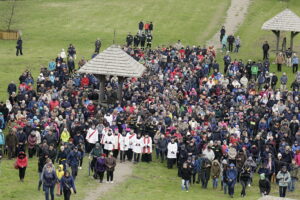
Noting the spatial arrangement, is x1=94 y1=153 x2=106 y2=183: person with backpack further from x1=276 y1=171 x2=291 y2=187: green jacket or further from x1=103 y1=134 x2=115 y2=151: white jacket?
x1=276 y1=171 x2=291 y2=187: green jacket

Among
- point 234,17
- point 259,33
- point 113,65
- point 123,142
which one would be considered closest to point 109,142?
point 123,142

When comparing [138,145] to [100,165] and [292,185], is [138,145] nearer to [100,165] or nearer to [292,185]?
[100,165]

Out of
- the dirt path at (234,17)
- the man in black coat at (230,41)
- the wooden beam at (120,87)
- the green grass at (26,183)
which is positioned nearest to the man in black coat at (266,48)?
the man in black coat at (230,41)

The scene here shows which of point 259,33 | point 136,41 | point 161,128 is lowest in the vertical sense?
point 161,128

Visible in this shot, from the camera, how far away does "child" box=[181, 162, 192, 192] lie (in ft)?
123

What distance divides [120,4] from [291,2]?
17987 mm

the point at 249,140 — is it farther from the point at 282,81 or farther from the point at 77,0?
the point at 77,0

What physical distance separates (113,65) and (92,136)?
24.5ft

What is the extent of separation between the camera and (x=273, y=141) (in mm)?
41812

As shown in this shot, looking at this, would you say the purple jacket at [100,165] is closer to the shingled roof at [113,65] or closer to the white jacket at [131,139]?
the white jacket at [131,139]

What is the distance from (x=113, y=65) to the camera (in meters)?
47.8

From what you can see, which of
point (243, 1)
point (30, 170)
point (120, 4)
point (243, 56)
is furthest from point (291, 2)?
point (30, 170)

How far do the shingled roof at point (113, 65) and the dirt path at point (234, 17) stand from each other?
76.1ft

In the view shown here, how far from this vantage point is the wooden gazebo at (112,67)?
47.4m
